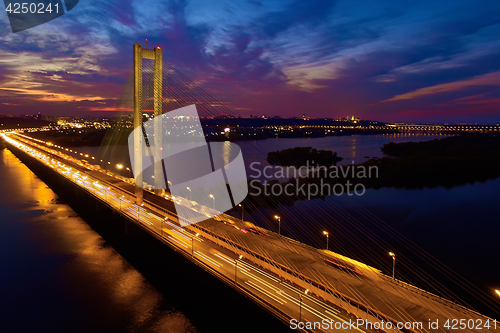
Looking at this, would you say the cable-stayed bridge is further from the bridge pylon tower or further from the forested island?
the forested island

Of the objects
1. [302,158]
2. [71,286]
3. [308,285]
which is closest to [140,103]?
[71,286]

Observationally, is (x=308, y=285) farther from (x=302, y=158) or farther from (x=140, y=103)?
(x=302, y=158)

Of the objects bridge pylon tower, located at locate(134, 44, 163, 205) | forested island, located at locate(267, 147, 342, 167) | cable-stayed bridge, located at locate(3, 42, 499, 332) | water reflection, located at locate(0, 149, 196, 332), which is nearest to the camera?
cable-stayed bridge, located at locate(3, 42, 499, 332)

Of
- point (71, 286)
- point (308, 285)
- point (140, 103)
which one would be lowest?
point (71, 286)

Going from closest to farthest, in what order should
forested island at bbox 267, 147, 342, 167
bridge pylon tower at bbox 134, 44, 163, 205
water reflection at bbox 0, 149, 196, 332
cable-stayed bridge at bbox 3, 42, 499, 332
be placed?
1. cable-stayed bridge at bbox 3, 42, 499, 332
2. water reflection at bbox 0, 149, 196, 332
3. bridge pylon tower at bbox 134, 44, 163, 205
4. forested island at bbox 267, 147, 342, 167

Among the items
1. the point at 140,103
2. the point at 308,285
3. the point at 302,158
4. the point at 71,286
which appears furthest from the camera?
the point at 302,158

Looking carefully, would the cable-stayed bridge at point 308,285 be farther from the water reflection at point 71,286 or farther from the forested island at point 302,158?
the forested island at point 302,158

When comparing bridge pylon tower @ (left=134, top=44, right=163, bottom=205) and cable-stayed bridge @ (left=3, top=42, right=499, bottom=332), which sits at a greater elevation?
bridge pylon tower @ (left=134, top=44, right=163, bottom=205)

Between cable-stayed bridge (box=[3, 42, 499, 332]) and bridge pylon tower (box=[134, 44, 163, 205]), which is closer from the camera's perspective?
cable-stayed bridge (box=[3, 42, 499, 332])

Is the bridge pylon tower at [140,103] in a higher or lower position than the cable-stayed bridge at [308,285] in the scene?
higher

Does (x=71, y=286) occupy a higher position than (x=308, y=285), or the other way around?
(x=308, y=285)

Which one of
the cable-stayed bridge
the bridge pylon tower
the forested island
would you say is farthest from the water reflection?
the forested island

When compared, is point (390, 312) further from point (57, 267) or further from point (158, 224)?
point (57, 267)

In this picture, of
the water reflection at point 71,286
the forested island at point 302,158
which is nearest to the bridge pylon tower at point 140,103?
the water reflection at point 71,286
